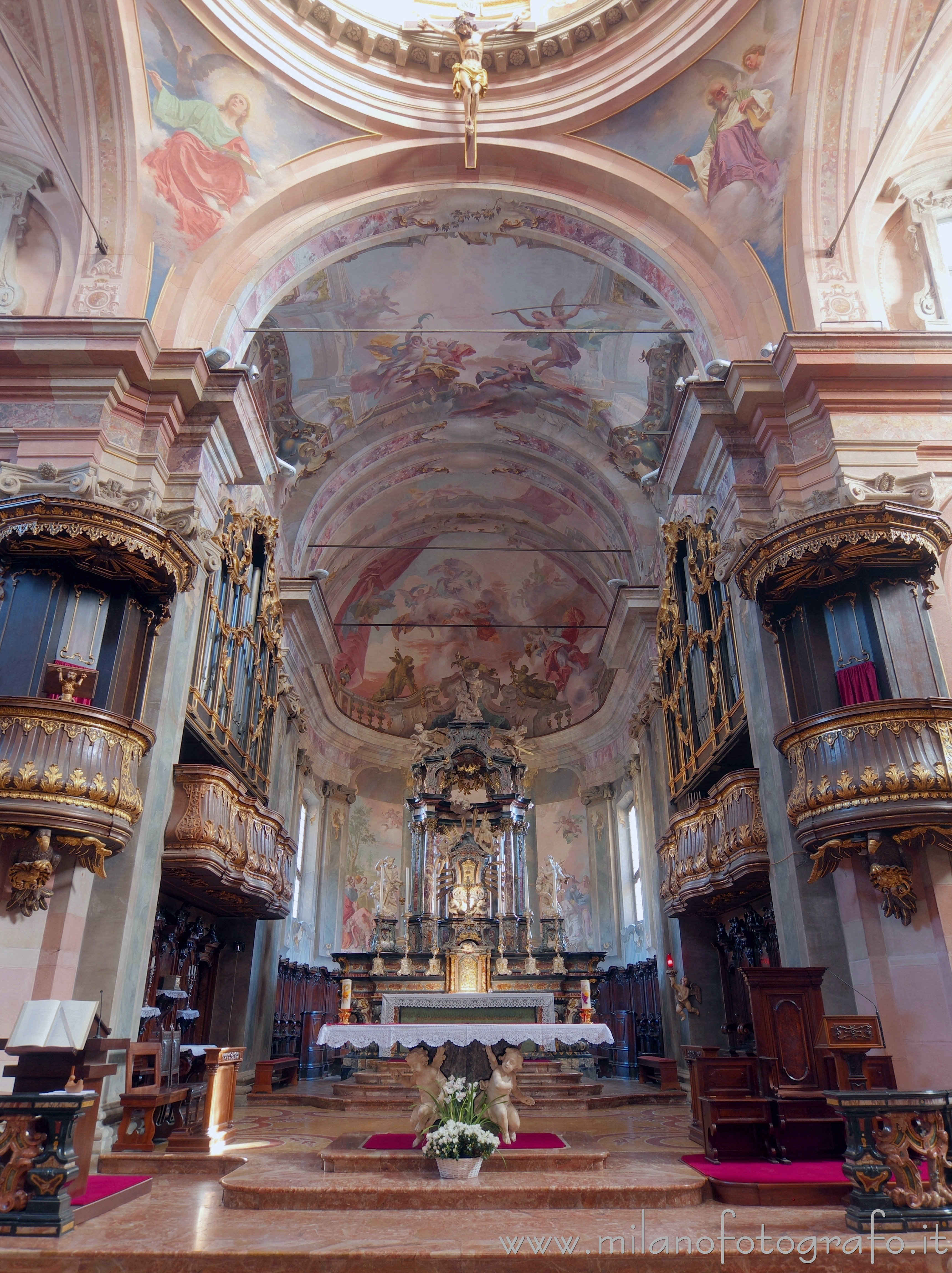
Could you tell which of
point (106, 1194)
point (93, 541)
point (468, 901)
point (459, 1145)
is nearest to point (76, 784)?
point (93, 541)

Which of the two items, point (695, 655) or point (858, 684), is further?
point (695, 655)

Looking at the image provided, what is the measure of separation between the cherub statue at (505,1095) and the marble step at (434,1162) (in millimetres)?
178

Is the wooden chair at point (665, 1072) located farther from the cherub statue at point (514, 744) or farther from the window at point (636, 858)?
the cherub statue at point (514, 744)

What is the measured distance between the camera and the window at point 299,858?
1855 centimetres

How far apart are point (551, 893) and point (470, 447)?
9.79m

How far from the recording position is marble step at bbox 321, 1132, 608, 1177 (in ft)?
23.4

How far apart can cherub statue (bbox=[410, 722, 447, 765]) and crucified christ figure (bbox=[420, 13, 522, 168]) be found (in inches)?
486

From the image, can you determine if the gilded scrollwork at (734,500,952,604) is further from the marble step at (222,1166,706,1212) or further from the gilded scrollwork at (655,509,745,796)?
the marble step at (222,1166,706,1212)

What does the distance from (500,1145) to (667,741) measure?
779 centimetres

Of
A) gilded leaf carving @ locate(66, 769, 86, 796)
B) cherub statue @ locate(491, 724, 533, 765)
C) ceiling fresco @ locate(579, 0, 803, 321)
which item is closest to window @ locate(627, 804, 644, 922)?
cherub statue @ locate(491, 724, 533, 765)

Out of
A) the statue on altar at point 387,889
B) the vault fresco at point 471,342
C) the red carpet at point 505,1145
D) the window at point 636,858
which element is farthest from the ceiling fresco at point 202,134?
the window at point 636,858

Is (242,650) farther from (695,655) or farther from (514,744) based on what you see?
(514,744)

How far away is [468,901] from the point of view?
18750 mm

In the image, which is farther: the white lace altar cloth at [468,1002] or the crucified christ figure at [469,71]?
the white lace altar cloth at [468,1002]
